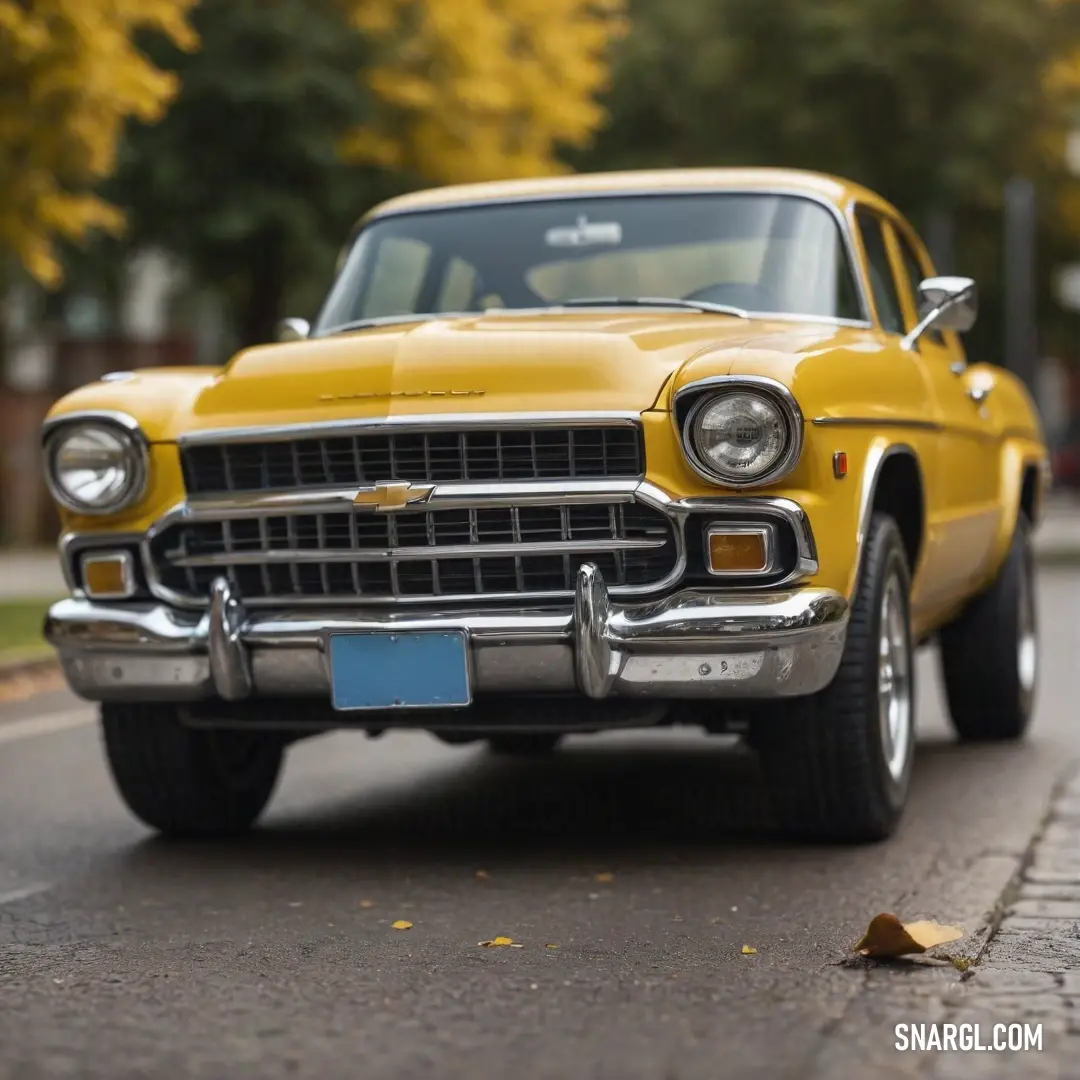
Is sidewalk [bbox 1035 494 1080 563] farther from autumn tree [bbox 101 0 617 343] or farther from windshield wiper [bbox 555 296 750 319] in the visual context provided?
windshield wiper [bbox 555 296 750 319]

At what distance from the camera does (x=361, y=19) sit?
20.5 metres

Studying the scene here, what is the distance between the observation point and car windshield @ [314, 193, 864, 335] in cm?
679

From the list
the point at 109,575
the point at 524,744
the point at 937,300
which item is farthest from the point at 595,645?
the point at 524,744

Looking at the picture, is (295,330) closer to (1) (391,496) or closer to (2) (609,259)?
(2) (609,259)

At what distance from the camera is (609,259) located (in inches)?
276

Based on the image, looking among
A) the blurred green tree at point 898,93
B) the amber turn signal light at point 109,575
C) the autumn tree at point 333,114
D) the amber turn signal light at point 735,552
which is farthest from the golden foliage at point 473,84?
the amber turn signal light at point 735,552

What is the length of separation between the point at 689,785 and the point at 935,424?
1492mm

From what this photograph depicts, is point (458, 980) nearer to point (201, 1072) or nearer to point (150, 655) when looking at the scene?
point (201, 1072)

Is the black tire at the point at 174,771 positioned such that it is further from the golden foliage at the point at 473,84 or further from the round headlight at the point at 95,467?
the golden foliage at the point at 473,84

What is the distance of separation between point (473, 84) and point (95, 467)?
586 inches

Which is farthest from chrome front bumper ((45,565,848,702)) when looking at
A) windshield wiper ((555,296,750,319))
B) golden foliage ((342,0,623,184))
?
golden foliage ((342,0,623,184))

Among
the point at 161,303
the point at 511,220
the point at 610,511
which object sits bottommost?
the point at 161,303

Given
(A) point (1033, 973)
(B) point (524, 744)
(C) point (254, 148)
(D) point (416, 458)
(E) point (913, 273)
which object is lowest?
(B) point (524, 744)

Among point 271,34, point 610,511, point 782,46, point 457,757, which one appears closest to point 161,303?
point 782,46
